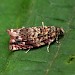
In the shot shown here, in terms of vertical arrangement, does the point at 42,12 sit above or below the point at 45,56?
above

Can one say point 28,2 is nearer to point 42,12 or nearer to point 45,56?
point 42,12

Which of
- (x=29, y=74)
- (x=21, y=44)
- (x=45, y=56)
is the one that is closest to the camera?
(x=29, y=74)

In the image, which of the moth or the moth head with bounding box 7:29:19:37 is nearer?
the moth head with bounding box 7:29:19:37

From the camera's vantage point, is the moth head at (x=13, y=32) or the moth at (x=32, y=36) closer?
the moth head at (x=13, y=32)

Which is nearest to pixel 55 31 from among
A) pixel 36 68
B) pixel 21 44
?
pixel 21 44

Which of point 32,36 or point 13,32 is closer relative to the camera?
point 13,32

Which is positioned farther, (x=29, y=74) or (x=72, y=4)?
(x=72, y=4)

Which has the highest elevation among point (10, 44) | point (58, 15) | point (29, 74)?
point (58, 15)

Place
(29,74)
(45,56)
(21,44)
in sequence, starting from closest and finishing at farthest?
(29,74) < (45,56) < (21,44)
